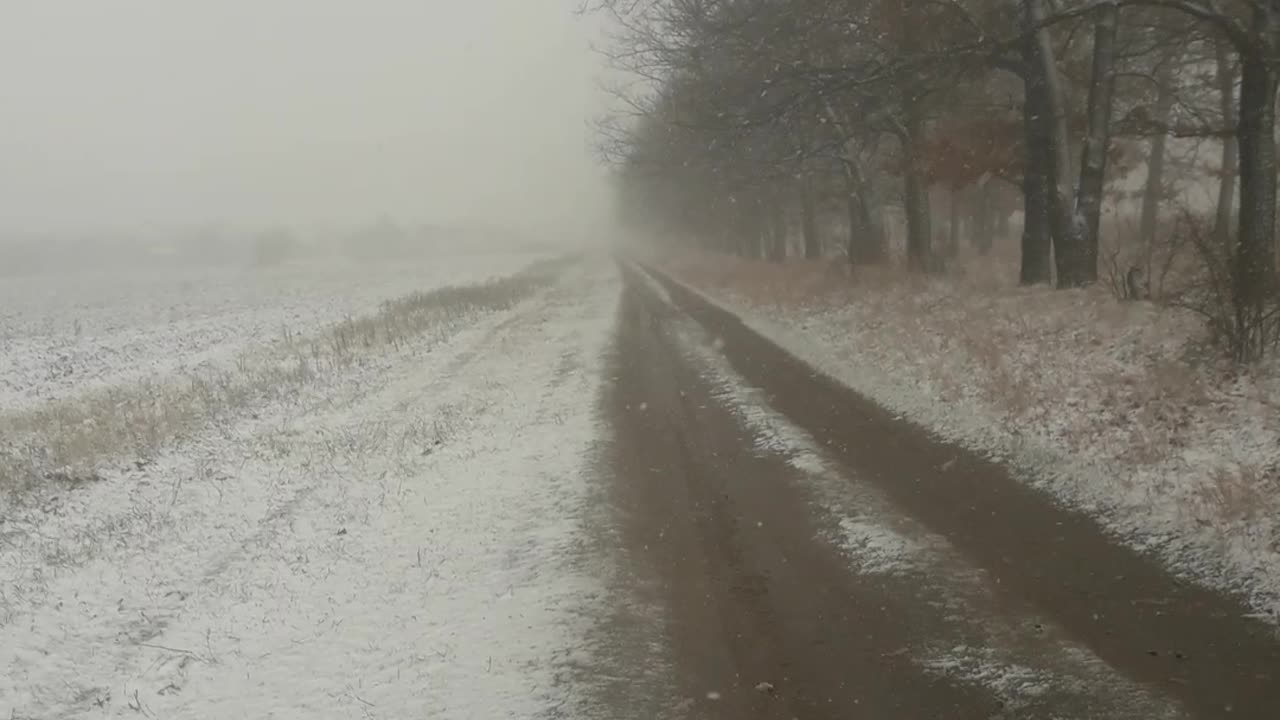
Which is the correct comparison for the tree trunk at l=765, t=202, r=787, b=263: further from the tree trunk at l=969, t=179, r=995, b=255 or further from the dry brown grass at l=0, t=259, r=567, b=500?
the dry brown grass at l=0, t=259, r=567, b=500

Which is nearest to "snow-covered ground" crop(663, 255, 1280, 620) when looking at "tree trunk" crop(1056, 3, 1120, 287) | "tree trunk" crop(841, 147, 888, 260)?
"tree trunk" crop(1056, 3, 1120, 287)

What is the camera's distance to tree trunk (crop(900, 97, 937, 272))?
19453 mm

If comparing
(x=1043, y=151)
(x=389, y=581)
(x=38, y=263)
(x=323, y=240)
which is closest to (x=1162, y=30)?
(x=1043, y=151)

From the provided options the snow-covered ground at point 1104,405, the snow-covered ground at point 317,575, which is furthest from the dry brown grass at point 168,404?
Result: the snow-covered ground at point 1104,405

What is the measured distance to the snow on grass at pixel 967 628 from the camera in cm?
389

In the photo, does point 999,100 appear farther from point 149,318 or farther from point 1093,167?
point 149,318

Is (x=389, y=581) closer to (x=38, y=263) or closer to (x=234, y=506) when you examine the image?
(x=234, y=506)

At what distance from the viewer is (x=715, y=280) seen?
31.4 m

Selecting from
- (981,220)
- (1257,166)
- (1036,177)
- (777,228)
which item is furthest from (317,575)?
(777,228)

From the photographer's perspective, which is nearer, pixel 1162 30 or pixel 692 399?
pixel 692 399

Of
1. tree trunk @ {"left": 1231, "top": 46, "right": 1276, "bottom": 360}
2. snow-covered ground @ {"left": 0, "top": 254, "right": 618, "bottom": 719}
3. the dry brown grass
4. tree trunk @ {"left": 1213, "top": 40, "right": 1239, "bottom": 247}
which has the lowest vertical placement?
snow-covered ground @ {"left": 0, "top": 254, "right": 618, "bottom": 719}

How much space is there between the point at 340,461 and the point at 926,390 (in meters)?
7.60

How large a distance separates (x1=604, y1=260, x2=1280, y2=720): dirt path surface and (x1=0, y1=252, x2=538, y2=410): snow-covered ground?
16.2 metres

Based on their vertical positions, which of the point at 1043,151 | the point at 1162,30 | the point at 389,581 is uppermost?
the point at 1162,30
